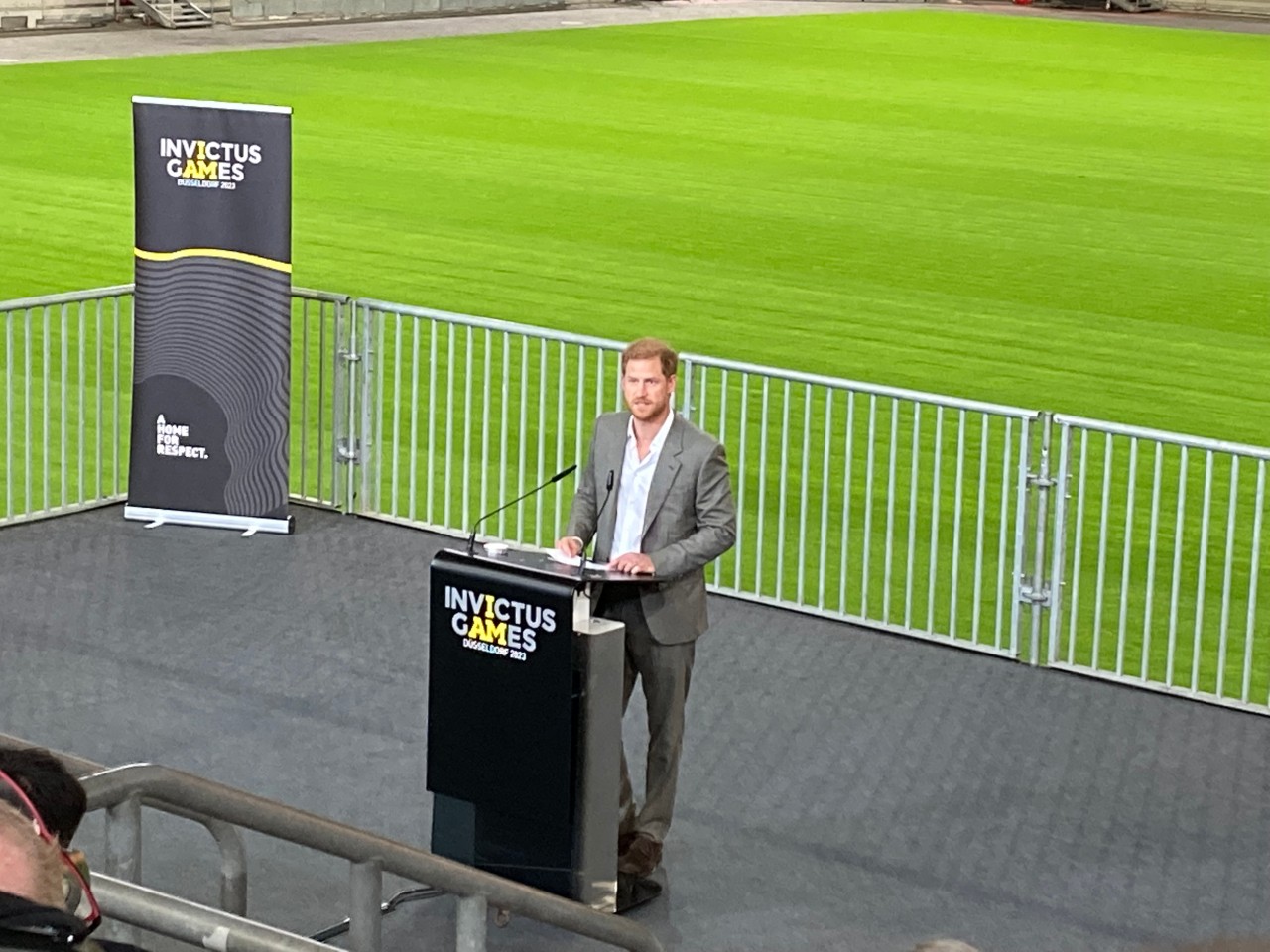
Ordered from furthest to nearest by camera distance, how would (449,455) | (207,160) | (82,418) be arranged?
(82,418) → (449,455) → (207,160)

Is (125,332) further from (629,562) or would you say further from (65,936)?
(65,936)

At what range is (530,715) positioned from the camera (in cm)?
780

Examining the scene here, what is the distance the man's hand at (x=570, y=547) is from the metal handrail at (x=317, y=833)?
2.30 m

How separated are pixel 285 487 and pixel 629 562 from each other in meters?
5.37

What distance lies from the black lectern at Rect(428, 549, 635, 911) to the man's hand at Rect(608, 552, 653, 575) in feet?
0.38

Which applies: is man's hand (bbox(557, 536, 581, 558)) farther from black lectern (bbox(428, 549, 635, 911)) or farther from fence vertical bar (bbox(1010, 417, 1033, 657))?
fence vertical bar (bbox(1010, 417, 1033, 657))

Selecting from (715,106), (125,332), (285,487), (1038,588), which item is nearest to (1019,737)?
(1038,588)

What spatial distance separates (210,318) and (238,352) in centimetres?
25

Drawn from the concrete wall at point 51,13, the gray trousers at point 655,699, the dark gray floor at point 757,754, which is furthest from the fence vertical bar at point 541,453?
the concrete wall at point 51,13

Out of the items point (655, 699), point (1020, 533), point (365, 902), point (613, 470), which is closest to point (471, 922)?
point (365, 902)

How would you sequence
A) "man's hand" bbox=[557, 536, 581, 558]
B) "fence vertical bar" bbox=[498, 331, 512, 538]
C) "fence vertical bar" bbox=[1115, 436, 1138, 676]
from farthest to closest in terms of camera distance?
"fence vertical bar" bbox=[498, 331, 512, 538] < "fence vertical bar" bbox=[1115, 436, 1138, 676] < "man's hand" bbox=[557, 536, 581, 558]

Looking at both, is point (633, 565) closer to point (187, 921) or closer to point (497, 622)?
point (497, 622)

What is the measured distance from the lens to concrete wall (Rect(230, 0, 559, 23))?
44.6m

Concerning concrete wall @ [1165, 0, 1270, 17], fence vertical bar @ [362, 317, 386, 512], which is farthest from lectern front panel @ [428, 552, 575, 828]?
concrete wall @ [1165, 0, 1270, 17]
